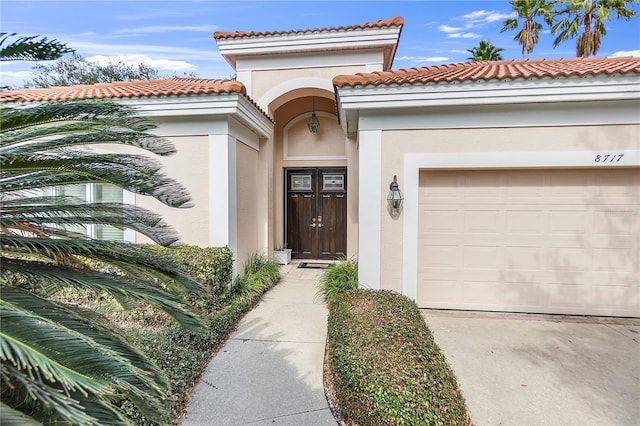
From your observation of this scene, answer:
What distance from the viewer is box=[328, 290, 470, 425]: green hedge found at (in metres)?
2.82

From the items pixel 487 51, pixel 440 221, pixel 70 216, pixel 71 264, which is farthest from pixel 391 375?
pixel 487 51

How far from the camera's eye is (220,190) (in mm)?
6531

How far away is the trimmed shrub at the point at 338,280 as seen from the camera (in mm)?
6510

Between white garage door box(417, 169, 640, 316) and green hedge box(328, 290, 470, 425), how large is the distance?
7.40 ft

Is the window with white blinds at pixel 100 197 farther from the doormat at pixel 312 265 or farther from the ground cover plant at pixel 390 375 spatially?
the ground cover plant at pixel 390 375

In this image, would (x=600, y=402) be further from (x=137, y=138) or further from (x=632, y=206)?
(x=137, y=138)

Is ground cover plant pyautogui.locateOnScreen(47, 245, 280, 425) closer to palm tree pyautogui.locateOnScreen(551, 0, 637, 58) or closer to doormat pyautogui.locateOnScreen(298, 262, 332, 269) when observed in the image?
doormat pyautogui.locateOnScreen(298, 262, 332, 269)

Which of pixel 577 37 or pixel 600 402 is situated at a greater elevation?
pixel 577 37

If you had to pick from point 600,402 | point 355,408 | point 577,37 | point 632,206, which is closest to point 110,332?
point 355,408

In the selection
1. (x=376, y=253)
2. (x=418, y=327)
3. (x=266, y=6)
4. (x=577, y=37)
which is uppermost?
(x=577, y=37)

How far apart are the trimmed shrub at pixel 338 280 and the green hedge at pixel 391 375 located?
2.25 meters

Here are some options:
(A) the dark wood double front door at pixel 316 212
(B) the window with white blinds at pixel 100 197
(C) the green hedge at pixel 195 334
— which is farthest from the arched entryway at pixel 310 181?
(B) the window with white blinds at pixel 100 197

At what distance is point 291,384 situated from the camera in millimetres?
3801

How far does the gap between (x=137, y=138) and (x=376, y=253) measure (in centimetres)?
432
